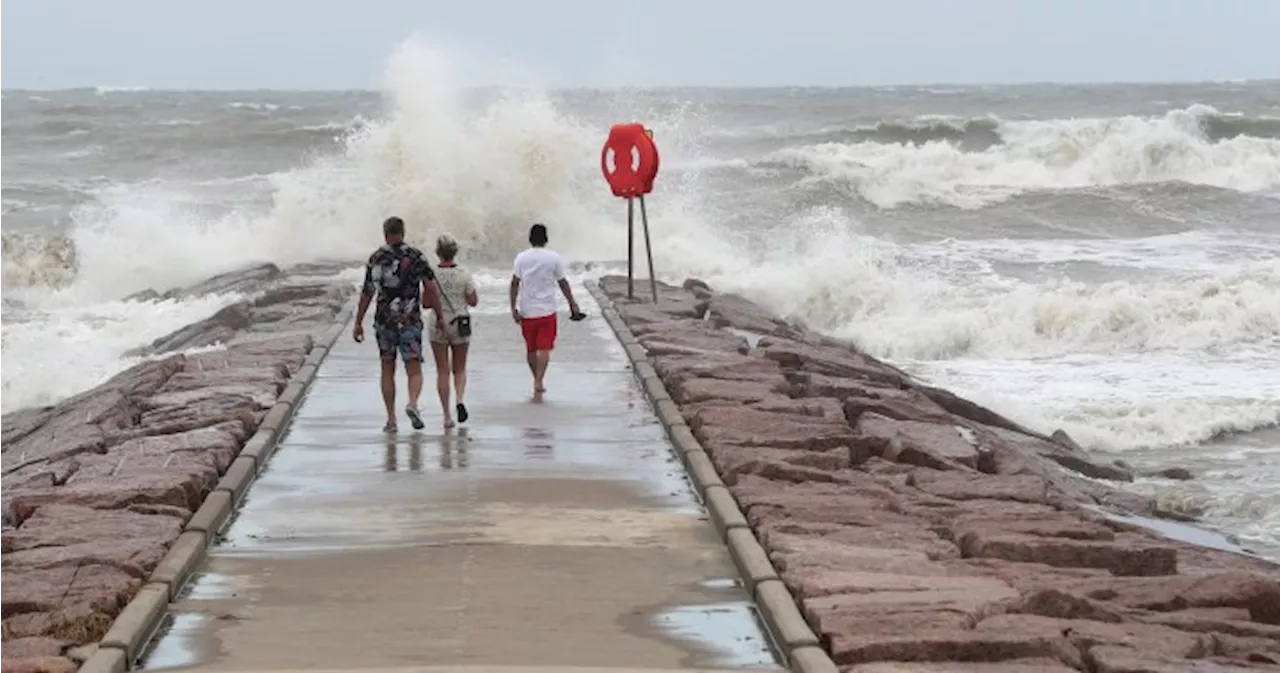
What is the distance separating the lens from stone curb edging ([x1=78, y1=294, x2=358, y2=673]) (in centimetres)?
612

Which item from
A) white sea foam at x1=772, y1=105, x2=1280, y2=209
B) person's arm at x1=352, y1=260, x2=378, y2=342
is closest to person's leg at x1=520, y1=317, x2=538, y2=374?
person's arm at x1=352, y1=260, x2=378, y2=342

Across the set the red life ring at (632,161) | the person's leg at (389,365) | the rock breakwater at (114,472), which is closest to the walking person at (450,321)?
the person's leg at (389,365)

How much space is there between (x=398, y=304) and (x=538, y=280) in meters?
1.56

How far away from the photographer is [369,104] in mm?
76188

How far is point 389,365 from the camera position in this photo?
1081 cm

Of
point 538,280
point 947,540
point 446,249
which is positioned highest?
point 446,249

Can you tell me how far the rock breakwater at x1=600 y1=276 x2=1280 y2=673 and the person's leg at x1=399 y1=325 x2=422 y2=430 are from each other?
1.58 meters

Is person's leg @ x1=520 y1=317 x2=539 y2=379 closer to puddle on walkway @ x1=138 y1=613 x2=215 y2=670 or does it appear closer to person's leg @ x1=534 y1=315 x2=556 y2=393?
person's leg @ x1=534 y1=315 x2=556 y2=393

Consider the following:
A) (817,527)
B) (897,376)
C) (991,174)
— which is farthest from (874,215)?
(817,527)

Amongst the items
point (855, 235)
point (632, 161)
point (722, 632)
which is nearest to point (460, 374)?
point (722, 632)

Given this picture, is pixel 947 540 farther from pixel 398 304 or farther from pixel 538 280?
pixel 538 280

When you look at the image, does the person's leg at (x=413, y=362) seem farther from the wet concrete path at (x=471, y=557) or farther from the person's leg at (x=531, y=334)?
the person's leg at (x=531, y=334)

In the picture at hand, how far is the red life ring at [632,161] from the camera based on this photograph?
1602cm

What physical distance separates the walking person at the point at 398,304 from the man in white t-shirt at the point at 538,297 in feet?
4.06
